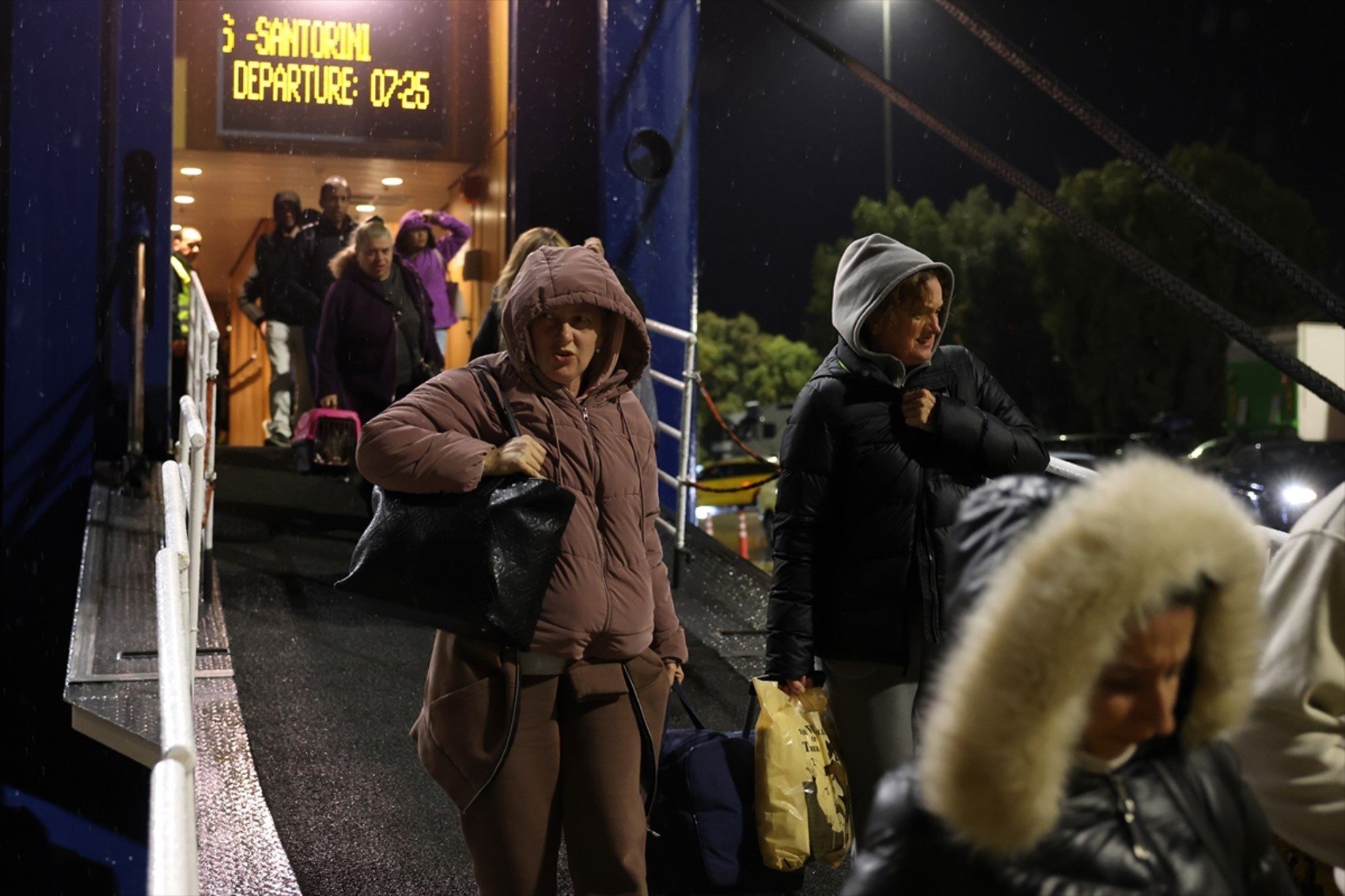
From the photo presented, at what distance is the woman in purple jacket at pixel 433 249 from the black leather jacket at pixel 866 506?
224 inches

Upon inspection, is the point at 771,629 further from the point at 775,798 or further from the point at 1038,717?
the point at 1038,717

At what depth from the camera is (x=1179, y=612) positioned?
1.71 meters

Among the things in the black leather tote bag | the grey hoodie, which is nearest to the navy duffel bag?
the black leather tote bag

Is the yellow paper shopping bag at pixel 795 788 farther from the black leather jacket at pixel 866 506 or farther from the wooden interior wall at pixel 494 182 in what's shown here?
the wooden interior wall at pixel 494 182

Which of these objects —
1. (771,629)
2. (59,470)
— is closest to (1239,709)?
(771,629)

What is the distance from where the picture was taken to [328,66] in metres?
13.3

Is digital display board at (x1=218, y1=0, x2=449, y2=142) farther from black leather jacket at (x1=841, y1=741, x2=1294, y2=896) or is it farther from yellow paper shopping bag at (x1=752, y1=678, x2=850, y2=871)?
black leather jacket at (x1=841, y1=741, x2=1294, y2=896)

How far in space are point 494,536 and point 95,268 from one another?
21.6ft

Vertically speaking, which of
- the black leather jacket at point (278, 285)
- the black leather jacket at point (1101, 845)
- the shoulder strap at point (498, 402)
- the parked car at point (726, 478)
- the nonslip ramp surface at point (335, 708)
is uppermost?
the black leather jacket at point (278, 285)

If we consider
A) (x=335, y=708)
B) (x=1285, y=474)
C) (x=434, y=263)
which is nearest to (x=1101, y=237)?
(x=335, y=708)

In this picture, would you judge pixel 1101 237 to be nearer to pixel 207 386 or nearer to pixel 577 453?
pixel 577 453

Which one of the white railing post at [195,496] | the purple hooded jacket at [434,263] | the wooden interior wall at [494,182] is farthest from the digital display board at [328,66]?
the white railing post at [195,496]

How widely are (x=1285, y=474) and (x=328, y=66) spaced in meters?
12.6

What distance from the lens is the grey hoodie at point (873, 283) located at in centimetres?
368
